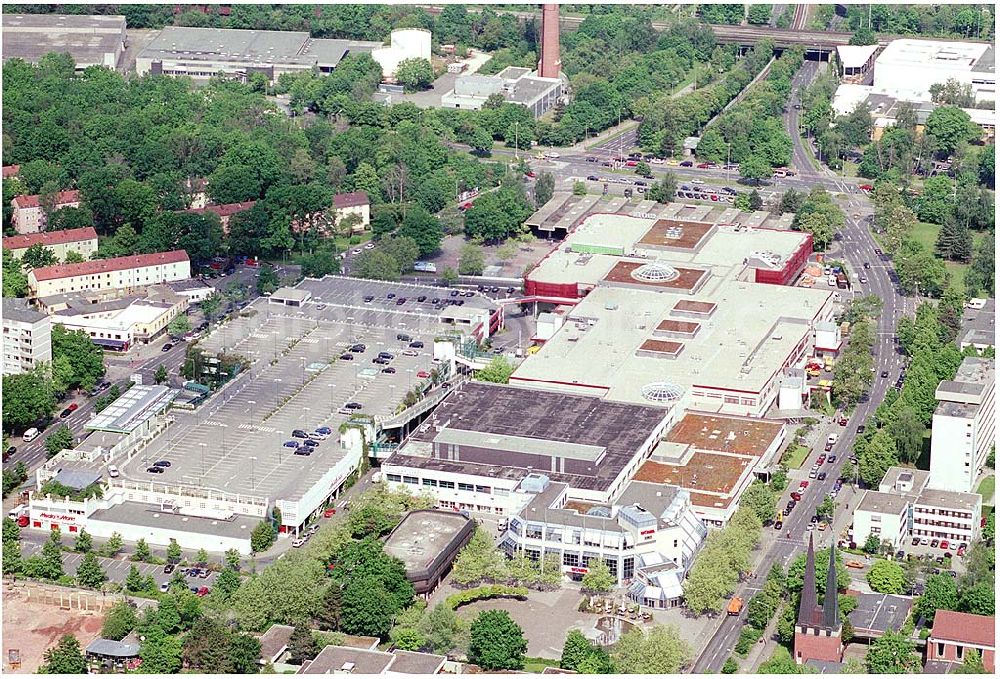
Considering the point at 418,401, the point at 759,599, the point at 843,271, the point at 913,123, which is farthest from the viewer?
the point at 913,123

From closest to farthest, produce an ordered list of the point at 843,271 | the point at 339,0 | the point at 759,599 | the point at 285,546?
the point at 759,599, the point at 285,546, the point at 843,271, the point at 339,0

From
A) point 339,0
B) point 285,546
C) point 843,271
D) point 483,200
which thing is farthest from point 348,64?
point 285,546

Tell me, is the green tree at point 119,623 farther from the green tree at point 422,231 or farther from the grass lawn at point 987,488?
the green tree at point 422,231

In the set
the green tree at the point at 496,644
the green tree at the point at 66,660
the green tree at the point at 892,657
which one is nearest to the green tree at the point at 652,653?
the green tree at the point at 496,644

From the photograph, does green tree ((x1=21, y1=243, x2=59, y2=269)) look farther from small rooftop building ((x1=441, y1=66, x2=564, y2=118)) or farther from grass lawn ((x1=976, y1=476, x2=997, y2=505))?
grass lawn ((x1=976, y1=476, x2=997, y2=505))

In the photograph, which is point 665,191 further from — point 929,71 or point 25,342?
point 25,342

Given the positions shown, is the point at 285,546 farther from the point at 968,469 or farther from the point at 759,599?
the point at 968,469
